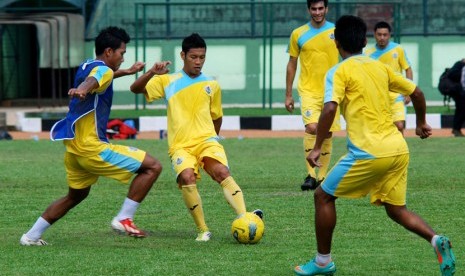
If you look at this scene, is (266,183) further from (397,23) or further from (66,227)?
(397,23)

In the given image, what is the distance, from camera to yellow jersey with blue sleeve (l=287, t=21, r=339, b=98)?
13.8 meters

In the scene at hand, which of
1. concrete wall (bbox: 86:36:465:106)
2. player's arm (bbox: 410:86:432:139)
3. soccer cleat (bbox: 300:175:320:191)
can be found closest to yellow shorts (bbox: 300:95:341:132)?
soccer cleat (bbox: 300:175:320:191)

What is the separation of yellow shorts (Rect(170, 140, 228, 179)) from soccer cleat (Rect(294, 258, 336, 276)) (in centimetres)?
198

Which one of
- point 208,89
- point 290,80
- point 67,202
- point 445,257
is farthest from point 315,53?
point 445,257

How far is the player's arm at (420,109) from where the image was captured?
28.1ft

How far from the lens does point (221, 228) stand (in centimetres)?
1075

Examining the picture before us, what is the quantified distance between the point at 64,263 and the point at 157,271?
2.57ft

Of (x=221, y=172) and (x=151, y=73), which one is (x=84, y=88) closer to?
(x=151, y=73)

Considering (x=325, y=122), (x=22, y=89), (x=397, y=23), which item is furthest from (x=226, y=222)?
(x=22, y=89)

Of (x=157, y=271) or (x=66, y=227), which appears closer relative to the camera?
(x=157, y=271)

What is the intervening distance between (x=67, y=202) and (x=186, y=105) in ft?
4.11

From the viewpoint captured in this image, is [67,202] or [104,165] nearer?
[104,165]

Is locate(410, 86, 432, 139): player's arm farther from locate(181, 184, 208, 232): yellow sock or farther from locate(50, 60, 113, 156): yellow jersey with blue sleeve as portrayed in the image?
locate(50, 60, 113, 156): yellow jersey with blue sleeve

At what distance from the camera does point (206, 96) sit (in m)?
10.4
